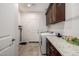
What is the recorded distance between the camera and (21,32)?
24.3 feet

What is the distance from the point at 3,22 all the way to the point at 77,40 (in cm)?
128

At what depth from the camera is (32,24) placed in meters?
7.41

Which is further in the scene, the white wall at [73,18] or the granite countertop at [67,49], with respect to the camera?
the white wall at [73,18]

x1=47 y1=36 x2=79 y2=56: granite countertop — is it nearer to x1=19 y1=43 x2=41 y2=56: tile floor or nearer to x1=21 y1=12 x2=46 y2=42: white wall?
x1=19 y1=43 x2=41 y2=56: tile floor

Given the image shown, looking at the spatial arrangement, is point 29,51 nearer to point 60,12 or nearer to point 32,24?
point 60,12

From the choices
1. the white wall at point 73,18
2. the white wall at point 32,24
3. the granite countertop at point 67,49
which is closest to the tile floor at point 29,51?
the white wall at point 32,24

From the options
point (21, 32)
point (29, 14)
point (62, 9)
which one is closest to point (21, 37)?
point (21, 32)

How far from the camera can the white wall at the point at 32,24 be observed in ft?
24.2

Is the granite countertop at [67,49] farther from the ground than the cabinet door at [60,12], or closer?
closer

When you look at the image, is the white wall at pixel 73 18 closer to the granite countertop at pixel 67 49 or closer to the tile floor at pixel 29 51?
the granite countertop at pixel 67 49

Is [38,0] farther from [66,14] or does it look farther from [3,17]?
[66,14]

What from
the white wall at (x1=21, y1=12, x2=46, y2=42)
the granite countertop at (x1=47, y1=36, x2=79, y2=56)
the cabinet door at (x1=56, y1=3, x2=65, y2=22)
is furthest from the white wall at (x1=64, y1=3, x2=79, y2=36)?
the white wall at (x1=21, y1=12, x2=46, y2=42)

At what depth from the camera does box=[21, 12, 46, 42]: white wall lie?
739cm

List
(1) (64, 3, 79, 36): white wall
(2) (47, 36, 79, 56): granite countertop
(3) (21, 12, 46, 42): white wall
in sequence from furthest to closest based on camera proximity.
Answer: (3) (21, 12, 46, 42): white wall
(1) (64, 3, 79, 36): white wall
(2) (47, 36, 79, 56): granite countertop
